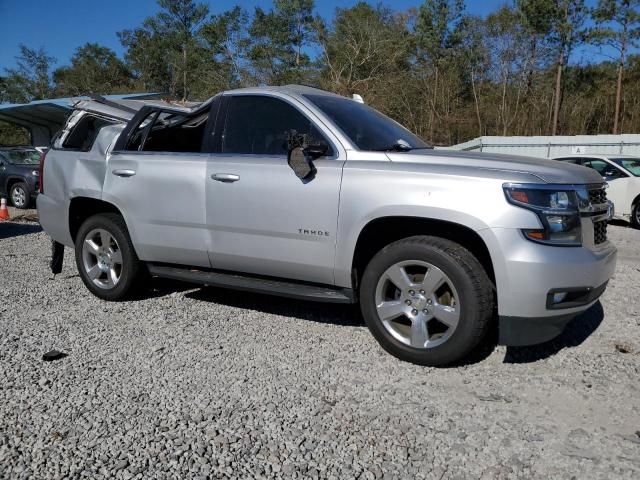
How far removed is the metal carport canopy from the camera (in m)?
23.3

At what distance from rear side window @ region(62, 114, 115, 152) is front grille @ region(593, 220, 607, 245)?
4.29m

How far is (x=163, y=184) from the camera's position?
452 cm

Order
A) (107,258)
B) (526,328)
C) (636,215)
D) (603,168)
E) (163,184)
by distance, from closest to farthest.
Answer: (526,328)
(163,184)
(107,258)
(636,215)
(603,168)

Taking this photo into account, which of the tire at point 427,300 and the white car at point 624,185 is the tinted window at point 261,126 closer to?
the tire at point 427,300

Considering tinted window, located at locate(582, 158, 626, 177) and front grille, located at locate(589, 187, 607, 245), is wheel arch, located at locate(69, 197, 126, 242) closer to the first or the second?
front grille, located at locate(589, 187, 607, 245)

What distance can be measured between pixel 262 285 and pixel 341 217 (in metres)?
0.86

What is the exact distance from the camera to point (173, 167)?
14.7 feet

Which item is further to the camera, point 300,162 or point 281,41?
point 281,41

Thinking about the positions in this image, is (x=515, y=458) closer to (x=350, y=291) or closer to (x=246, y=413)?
(x=246, y=413)

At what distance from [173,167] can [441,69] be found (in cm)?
3741

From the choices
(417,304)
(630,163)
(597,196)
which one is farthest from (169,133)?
(630,163)

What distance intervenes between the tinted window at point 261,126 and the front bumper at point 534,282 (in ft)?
5.26

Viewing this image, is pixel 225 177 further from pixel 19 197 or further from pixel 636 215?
pixel 19 197

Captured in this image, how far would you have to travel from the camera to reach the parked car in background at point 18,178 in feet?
47.5
